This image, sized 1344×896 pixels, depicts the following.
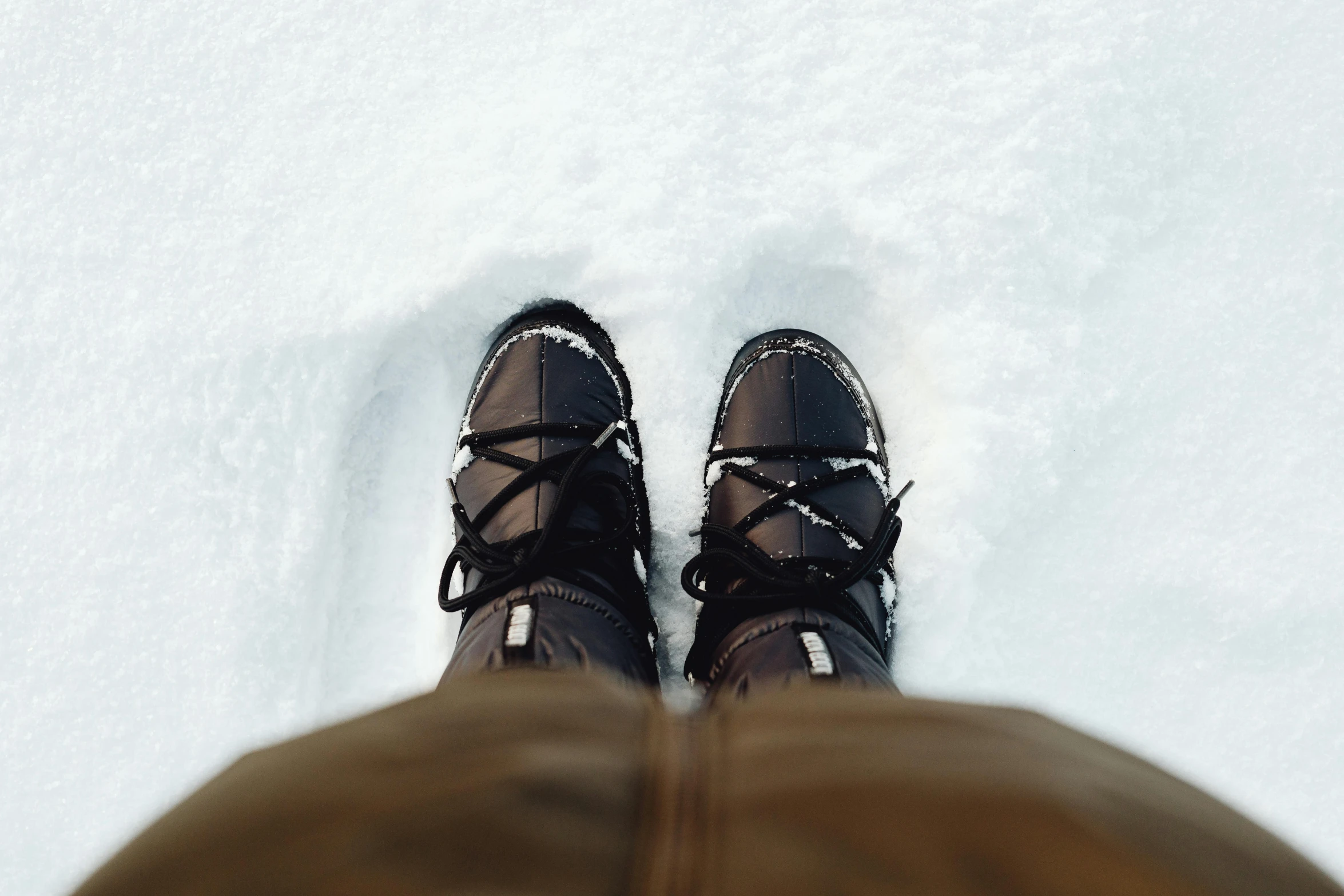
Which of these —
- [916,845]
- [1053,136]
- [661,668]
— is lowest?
[916,845]

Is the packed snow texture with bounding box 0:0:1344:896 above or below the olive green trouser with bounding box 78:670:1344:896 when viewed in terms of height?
above

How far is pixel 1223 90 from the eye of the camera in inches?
35.7

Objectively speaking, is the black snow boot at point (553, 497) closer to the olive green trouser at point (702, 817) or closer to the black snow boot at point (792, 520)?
the black snow boot at point (792, 520)

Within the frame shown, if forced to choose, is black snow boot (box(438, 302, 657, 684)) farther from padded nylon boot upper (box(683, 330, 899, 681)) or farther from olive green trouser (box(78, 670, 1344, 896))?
olive green trouser (box(78, 670, 1344, 896))

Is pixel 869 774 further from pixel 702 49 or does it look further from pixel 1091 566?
pixel 702 49

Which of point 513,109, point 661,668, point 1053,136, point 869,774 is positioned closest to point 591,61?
point 513,109

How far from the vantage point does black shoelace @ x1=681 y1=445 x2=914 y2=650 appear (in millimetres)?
806

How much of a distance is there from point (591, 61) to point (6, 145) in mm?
686

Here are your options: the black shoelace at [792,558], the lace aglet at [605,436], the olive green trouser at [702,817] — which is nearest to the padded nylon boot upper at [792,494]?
the black shoelace at [792,558]

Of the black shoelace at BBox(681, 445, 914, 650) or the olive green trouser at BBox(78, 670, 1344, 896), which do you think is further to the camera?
the black shoelace at BBox(681, 445, 914, 650)

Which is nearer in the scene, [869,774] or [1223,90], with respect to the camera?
[869,774]

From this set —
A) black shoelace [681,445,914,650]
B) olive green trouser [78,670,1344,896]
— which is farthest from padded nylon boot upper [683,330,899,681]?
olive green trouser [78,670,1344,896]

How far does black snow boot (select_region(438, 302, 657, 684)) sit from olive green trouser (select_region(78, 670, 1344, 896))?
1.12 feet

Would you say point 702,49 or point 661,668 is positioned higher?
point 702,49
